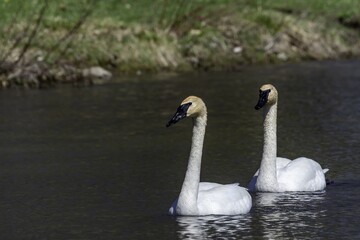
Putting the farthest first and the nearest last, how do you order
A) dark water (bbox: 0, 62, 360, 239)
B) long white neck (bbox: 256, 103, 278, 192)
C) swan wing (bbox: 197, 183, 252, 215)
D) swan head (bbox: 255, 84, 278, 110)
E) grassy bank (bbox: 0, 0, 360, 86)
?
1. grassy bank (bbox: 0, 0, 360, 86)
2. swan head (bbox: 255, 84, 278, 110)
3. long white neck (bbox: 256, 103, 278, 192)
4. swan wing (bbox: 197, 183, 252, 215)
5. dark water (bbox: 0, 62, 360, 239)

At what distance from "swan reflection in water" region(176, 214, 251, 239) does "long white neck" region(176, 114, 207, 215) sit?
12cm

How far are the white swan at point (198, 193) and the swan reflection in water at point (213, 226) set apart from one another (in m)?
0.10

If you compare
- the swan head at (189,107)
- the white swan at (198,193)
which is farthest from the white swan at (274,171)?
the swan head at (189,107)

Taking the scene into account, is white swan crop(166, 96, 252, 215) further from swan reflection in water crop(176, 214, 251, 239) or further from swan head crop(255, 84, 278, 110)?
swan head crop(255, 84, 278, 110)

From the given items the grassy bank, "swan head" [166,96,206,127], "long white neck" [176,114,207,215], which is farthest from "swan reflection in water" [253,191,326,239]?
the grassy bank

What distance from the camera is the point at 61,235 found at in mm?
14070

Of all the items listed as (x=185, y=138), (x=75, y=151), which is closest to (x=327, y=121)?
(x=185, y=138)

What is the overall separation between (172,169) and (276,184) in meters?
2.88

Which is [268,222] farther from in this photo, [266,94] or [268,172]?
[266,94]

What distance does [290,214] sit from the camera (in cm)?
1493

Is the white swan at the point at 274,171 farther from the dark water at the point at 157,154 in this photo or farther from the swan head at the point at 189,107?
the swan head at the point at 189,107

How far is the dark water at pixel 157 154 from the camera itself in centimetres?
1448

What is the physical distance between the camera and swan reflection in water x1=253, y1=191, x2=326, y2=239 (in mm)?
13911

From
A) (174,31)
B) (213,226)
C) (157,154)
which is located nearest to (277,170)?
(213,226)
